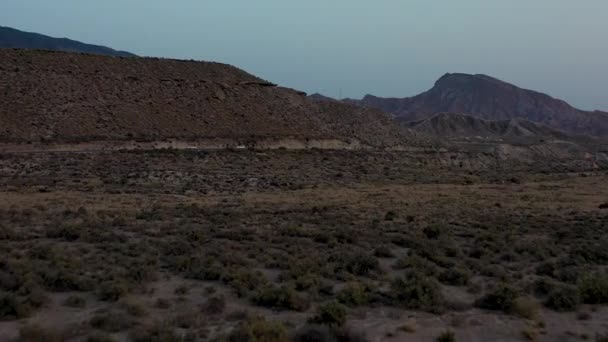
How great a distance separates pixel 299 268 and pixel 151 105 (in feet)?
180

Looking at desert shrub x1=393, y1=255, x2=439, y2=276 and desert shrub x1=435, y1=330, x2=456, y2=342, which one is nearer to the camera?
desert shrub x1=435, y1=330, x2=456, y2=342

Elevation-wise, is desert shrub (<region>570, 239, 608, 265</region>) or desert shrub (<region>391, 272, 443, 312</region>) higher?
desert shrub (<region>570, 239, 608, 265</region>)

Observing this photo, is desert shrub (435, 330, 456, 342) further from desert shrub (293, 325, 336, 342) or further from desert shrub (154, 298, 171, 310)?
desert shrub (154, 298, 171, 310)

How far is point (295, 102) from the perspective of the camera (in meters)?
81.8

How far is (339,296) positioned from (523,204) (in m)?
21.5

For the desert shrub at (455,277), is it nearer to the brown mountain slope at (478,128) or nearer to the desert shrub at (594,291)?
the desert shrub at (594,291)

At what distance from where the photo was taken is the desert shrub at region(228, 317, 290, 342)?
9641 millimetres

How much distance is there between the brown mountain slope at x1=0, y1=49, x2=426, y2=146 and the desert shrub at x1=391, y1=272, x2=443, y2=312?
47.7m

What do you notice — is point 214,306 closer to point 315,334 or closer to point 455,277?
point 315,334

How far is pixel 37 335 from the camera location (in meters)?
9.67

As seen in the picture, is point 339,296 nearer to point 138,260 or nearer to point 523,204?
point 138,260

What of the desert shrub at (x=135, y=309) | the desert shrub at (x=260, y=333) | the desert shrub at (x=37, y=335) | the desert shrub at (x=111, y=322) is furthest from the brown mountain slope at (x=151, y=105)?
the desert shrub at (x=260, y=333)

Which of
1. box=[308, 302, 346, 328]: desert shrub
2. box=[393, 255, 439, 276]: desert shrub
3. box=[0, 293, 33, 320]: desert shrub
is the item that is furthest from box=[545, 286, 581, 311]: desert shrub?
box=[0, 293, 33, 320]: desert shrub

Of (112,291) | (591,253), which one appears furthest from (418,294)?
(591,253)
